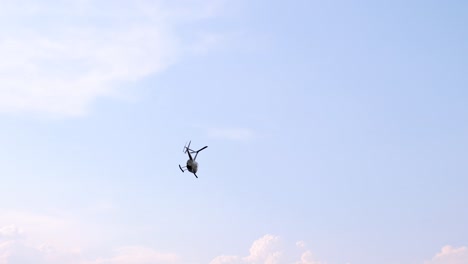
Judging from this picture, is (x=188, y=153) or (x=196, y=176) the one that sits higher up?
(x=188, y=153)

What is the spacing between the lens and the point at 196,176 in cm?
15075

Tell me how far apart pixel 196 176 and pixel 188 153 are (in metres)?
10.1

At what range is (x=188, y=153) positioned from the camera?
157375 mm
